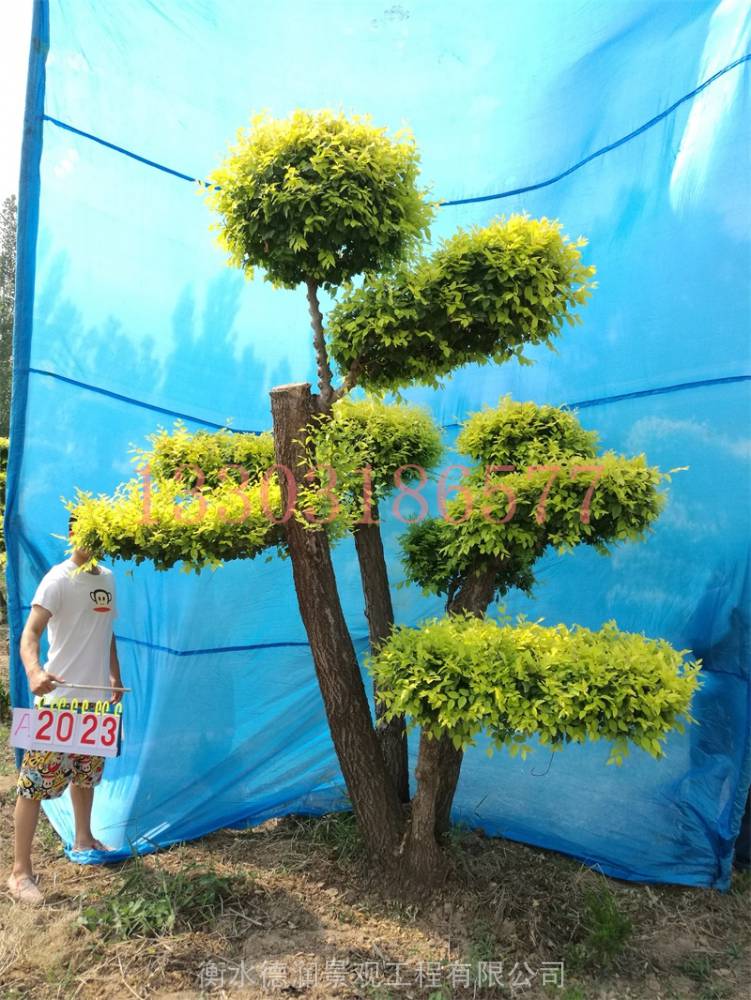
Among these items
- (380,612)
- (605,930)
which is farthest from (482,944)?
(380,612)

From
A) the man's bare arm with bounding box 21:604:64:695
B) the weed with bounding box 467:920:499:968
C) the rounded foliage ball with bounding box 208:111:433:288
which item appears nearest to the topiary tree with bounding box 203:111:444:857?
the rounded foliage ball with bounding box 208:111:433:288

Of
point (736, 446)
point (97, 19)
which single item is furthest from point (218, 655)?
point (97, 19)

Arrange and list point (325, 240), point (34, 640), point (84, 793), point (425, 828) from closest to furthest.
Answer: point (325, 240)
point (425, 828)
point (34, 640)
point (84, 793)

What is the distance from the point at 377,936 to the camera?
8.32 ft

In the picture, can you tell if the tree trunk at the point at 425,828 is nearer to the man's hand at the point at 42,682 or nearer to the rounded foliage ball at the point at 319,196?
the man's hand at the point at 42,682

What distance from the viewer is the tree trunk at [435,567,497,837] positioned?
9.27 ft

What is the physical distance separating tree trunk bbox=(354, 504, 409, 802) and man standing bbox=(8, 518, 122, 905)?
0.98 metres

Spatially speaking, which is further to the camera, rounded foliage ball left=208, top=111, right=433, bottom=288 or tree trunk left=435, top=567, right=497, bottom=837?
tree trunk left=435, top=567, right=497, bottom=837

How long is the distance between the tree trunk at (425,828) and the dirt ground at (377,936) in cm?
7

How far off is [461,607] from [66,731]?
140cm

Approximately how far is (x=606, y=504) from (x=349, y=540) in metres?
1.33

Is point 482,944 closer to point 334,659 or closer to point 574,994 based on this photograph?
→ point 574,994

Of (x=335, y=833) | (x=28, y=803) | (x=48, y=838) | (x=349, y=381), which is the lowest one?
(x=335, y=833)

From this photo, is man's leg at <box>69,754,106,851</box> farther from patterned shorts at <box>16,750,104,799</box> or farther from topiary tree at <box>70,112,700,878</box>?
Result: topiary tree at <box>70,112,700,878</box>
